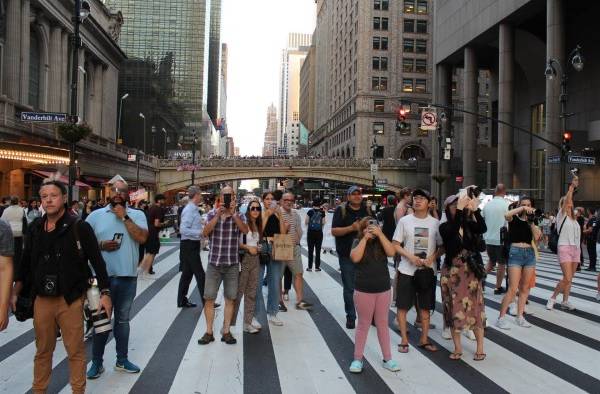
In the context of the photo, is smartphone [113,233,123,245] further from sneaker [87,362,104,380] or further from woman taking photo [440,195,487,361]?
woman taking photo [440,195,487,361]

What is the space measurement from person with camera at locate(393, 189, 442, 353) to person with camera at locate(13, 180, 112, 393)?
3686mm

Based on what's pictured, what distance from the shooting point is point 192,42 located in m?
116

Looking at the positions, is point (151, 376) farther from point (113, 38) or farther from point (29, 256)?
point (113, 38)

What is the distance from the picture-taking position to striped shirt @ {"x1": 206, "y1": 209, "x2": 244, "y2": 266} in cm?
676

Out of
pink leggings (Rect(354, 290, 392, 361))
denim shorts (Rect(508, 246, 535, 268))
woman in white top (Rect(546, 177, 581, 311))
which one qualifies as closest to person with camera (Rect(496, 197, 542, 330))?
denim shorts (Rect(508, 246, 535, 268))

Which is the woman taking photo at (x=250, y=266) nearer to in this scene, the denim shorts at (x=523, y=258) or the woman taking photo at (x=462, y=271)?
the woman taking photo at (x=462, y=271)

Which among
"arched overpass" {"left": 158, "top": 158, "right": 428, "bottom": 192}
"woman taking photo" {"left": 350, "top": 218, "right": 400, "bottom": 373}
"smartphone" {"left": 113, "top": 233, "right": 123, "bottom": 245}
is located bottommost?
"woman taking photo" {"left": 350, "top": 218, "right": 400, "bottom": 373}

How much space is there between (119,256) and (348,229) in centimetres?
320

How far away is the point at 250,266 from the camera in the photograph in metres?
7.23

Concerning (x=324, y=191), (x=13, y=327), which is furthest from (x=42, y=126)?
(x=324, y=191)

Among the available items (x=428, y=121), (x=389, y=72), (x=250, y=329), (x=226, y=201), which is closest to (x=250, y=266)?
(x=250, y=329)

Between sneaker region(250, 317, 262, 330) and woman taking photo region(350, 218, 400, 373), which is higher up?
woman taking photo region(350, 218, 400, 373)

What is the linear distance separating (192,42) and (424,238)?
118 metres

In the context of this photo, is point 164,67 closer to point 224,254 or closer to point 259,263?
point 259,263
